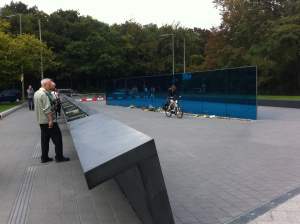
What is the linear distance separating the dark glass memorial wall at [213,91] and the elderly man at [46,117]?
1050 cm

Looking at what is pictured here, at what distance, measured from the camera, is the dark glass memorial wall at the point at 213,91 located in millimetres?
16266

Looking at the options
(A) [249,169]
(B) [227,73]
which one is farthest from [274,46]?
(A) [249,169]

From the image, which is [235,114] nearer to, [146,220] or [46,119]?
[46,119]

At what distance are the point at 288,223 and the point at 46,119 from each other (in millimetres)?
5216

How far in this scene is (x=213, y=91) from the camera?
18547mm

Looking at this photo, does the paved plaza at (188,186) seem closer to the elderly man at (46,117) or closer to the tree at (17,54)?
the elderly man at (46,117)

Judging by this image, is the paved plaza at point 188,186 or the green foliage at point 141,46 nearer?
the paved plaza at point 188,186

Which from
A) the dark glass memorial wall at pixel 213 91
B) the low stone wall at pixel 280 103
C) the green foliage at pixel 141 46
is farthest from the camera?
the green foliage at pixel 141 46

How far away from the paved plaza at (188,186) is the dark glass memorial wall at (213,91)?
636 cm

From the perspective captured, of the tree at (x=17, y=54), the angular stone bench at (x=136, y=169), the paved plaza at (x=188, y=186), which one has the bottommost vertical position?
the paved plaza at (x=188, y=186)

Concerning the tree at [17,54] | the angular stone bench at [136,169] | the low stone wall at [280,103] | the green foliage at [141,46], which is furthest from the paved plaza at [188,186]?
the green foliage at [141,46]

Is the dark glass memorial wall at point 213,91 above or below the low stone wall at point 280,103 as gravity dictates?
above

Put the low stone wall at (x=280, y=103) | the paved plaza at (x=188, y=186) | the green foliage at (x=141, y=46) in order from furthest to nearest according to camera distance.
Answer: the green foliage at (x=141, y=46), the low stone wall at (x=280, y=103), the paved plaza at (x=188, y=186)

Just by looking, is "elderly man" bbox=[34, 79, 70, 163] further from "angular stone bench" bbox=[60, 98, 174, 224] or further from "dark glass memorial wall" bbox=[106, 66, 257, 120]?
"dark glass memorial wall" bbox=[106, 66, 257, 120]
